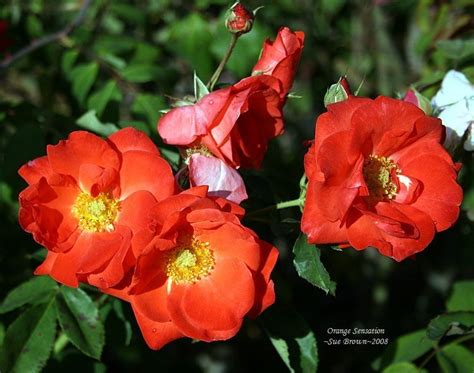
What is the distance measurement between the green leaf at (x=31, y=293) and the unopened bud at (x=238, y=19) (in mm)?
606

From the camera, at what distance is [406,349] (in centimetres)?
153

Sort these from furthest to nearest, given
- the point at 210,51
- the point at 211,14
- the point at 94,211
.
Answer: the point at 211,14, the point at 210,51, the point at 94,211

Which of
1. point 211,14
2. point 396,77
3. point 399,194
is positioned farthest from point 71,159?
point 396,77

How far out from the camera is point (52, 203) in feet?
3.82

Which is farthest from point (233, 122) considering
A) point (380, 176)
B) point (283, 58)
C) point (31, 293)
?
point (31, 293)

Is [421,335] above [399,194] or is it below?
→ below

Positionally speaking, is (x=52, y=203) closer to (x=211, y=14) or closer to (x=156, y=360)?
(x=156, y=360)

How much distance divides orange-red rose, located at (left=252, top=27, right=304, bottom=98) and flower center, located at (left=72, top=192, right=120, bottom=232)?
338 millimetres

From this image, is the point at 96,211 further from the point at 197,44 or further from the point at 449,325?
the point at 197,44

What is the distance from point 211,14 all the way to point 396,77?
0.92 meters

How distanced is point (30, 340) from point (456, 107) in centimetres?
92

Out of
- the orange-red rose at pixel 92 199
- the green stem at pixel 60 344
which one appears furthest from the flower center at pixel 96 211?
the green stem at pixel 60 344

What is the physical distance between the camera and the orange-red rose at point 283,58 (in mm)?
1189

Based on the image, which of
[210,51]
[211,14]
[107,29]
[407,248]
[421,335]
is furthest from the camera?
[107,29]
